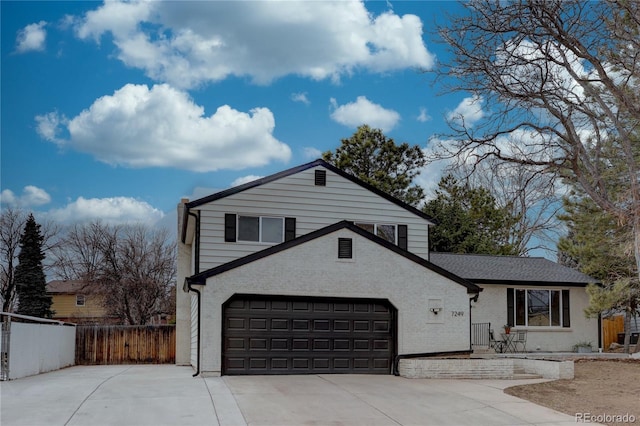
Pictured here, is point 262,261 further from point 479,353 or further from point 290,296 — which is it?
point 479,353

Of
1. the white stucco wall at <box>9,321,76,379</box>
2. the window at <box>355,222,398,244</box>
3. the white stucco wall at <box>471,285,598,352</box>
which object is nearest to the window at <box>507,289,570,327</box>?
the white stucco wall at <box>471,285,598,352</box>

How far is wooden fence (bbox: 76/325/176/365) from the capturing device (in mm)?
26484

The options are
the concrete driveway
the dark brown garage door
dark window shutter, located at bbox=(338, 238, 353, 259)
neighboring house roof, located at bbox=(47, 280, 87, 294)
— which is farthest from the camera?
neighboring house roof, located at bbox=(47, 280, 87, 294)

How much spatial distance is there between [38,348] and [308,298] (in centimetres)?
798

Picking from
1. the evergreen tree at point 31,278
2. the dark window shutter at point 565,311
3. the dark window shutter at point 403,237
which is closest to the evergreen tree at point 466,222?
the dark window shutter at point 565,311

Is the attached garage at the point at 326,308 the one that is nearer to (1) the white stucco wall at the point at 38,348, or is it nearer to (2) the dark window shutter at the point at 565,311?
(1) the white stucco wall at the point at 38,348

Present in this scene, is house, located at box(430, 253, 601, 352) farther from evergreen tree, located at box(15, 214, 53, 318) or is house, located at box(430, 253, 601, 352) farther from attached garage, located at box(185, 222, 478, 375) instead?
evergreen tree, located at box(15, 214, 53, 318)

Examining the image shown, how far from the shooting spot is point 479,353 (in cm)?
2450

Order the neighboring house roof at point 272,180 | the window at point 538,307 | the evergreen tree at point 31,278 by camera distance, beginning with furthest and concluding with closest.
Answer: the evergreen tree at point 31,278
the window at point 538,307
the neighboring house roof at point 272,180

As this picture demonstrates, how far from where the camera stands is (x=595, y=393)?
15.7 metres

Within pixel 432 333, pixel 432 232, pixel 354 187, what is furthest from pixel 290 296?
pixel 432 232

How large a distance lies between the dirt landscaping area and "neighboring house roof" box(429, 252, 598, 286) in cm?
647

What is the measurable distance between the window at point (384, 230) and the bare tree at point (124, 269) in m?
19.2

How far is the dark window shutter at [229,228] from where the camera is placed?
21438 mm
